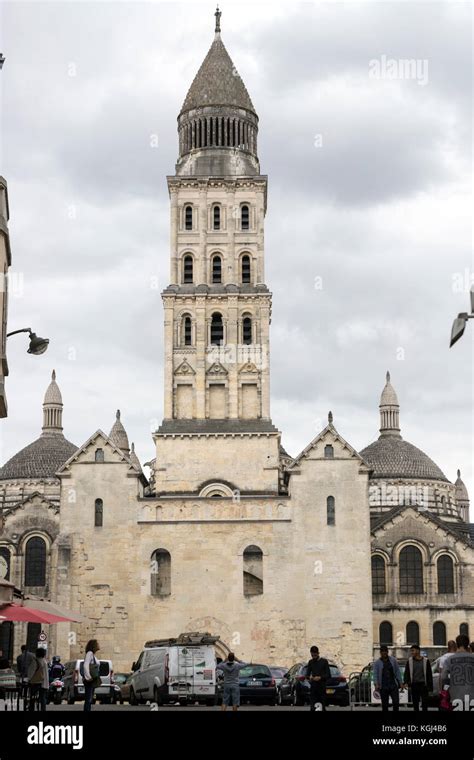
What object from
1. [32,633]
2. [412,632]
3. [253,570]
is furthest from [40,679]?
[412,632]

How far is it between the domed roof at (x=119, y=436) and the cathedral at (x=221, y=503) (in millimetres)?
21341

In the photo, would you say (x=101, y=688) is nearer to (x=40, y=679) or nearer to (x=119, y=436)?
(x=40, y=679)

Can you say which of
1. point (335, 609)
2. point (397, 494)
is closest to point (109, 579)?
point (335, 609)

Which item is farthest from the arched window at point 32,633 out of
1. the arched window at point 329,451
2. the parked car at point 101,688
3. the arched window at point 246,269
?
the parked car at point 101,688

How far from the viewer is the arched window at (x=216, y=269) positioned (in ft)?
218

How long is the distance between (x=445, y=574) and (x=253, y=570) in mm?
14837

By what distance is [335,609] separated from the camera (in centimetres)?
6000

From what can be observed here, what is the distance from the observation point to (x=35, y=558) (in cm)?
7231

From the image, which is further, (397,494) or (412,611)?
(397,494)

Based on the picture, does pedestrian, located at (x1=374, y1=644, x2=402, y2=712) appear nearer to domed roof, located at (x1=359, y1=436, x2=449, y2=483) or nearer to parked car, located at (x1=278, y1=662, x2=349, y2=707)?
parked car, located at (x1=278, y1=662, x2=349, y2=707)

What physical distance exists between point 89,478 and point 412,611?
67.0 feet

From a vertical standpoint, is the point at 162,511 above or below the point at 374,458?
below

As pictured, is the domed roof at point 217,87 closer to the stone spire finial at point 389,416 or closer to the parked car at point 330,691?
the stone spire finial at point 389,416
